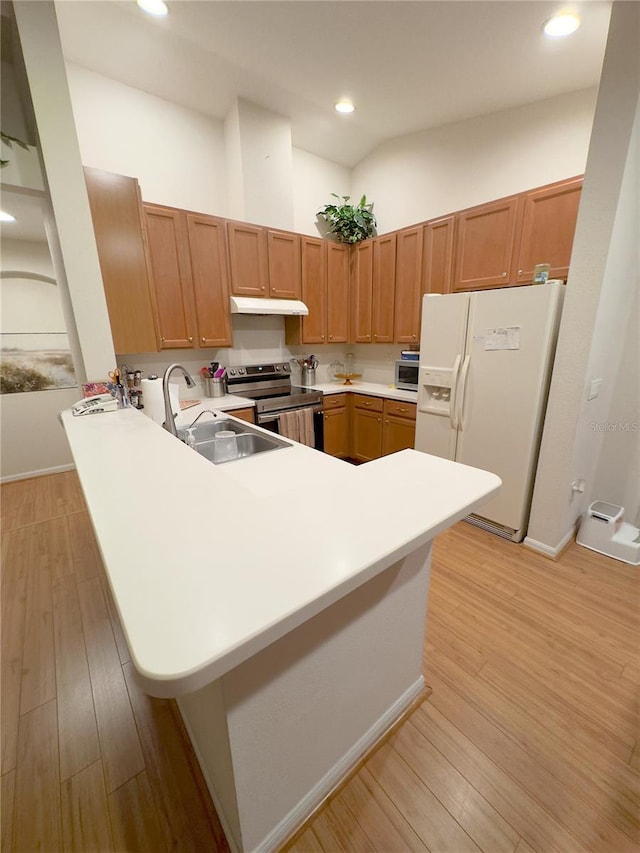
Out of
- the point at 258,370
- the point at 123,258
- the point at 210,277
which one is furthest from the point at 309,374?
the point at 123,258

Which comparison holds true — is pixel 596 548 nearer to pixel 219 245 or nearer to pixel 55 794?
pixel 55 794

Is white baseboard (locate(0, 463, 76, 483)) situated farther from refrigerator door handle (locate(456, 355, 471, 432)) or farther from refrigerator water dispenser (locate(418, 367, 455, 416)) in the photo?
refrigerator door handle (locate(456, 355, 471, 432))

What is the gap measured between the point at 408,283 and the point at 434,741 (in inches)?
131

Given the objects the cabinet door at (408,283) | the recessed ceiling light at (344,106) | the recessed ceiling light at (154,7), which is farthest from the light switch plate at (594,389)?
the recessed ceiling light at (154,7)

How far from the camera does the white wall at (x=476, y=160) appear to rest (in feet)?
8.57

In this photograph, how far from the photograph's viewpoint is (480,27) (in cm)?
210

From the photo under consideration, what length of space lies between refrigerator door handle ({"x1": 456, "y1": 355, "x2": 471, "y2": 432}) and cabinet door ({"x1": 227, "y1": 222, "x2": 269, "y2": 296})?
1977 millimetres

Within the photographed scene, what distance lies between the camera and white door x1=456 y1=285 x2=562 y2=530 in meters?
2.04

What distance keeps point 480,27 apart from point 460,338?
191 cm

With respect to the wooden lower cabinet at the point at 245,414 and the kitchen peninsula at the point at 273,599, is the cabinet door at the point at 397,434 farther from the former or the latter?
the kitchen peninsula at the point at 273,599

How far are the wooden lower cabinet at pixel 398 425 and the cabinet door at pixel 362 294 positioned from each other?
0.95 metres

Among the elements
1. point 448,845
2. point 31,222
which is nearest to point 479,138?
point 31,222

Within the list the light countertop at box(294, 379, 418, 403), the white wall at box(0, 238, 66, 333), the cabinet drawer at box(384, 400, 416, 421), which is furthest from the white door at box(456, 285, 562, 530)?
the white wall at box(0, 238, 66, 333)

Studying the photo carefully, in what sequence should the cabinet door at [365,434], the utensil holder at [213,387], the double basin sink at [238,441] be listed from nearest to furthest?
the double basin sink at [238,441], the utensil holder at [213,387], the cabinet door at [365,434]
